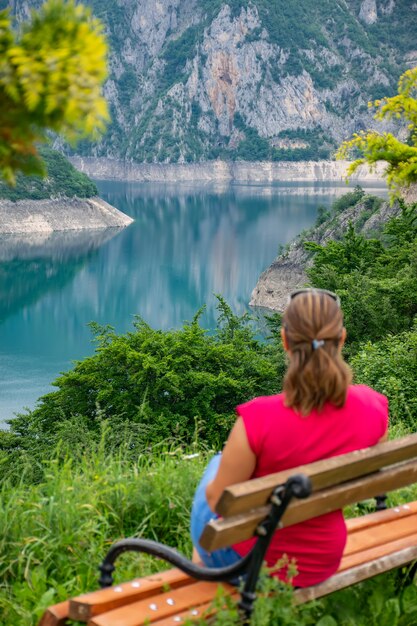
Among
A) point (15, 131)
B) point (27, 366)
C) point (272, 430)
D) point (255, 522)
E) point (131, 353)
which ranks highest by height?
point (15, 131)

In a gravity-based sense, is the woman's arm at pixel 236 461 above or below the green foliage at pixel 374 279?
above

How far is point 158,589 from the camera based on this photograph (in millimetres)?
2660

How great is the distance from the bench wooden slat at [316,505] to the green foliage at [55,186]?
97.0 meters

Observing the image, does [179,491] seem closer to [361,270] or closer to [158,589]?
[158,589]

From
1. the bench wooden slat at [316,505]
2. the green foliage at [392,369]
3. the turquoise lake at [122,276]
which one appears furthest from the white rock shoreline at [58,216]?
the bench wooden slat at [316,505]

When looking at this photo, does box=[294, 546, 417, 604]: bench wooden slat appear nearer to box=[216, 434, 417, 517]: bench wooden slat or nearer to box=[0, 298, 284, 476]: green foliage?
box=[216, 434, 417, 517]: bench wooden slat

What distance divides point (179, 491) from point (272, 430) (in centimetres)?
152

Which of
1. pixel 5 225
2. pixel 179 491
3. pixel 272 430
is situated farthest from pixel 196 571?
pixel 5 225

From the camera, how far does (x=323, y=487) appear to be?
2.49m

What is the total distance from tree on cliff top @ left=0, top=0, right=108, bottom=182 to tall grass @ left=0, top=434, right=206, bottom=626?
66.2 inches

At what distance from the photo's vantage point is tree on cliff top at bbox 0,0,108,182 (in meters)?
2.20

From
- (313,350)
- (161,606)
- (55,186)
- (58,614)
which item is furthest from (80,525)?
(55,186)

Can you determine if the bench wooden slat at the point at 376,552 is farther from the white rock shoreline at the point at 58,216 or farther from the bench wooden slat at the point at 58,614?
the white rock shoreline at the point at 58,216

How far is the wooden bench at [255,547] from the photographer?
7.53 feet
